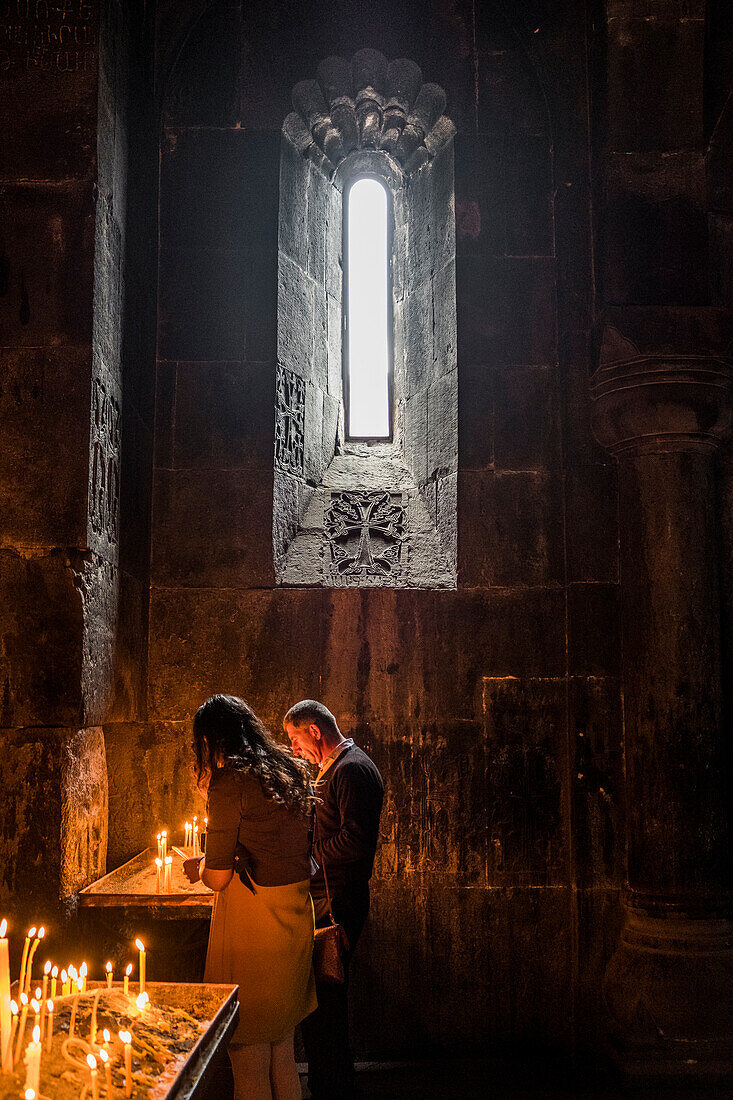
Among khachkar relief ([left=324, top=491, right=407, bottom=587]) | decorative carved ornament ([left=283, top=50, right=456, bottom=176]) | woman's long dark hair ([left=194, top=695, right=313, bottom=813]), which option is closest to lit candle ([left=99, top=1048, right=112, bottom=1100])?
woman's long dark hair ([left=194, top=695, right=313, bottom=813])

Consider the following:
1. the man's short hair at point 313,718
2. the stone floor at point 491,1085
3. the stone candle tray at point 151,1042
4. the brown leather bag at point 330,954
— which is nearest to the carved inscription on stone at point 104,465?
the man's short hair at point 313,718

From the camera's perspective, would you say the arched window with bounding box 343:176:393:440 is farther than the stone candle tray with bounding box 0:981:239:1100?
Yes

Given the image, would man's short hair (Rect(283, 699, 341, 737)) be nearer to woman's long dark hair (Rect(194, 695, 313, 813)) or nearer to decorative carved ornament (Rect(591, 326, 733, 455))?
woman's long dark hair (Rect(194, 695, 313, 813))

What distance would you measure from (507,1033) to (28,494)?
3463mm

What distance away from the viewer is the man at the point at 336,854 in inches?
135

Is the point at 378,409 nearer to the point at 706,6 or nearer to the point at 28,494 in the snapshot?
the point at 28,494

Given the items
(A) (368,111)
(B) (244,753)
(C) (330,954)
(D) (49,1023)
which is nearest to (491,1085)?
(C) (330,954)

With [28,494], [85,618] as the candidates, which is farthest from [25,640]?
[28,494]

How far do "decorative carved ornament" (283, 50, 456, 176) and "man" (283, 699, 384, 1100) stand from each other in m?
3.54

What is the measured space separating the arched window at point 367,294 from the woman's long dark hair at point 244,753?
3.05 m

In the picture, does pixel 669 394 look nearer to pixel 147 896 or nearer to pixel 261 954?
pixel 261 954

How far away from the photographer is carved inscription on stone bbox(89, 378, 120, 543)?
409 cm

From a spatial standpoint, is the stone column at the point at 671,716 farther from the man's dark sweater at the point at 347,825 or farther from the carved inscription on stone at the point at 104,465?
the carved inscription on stone at the point at 104,465

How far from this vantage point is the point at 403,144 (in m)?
5.62
